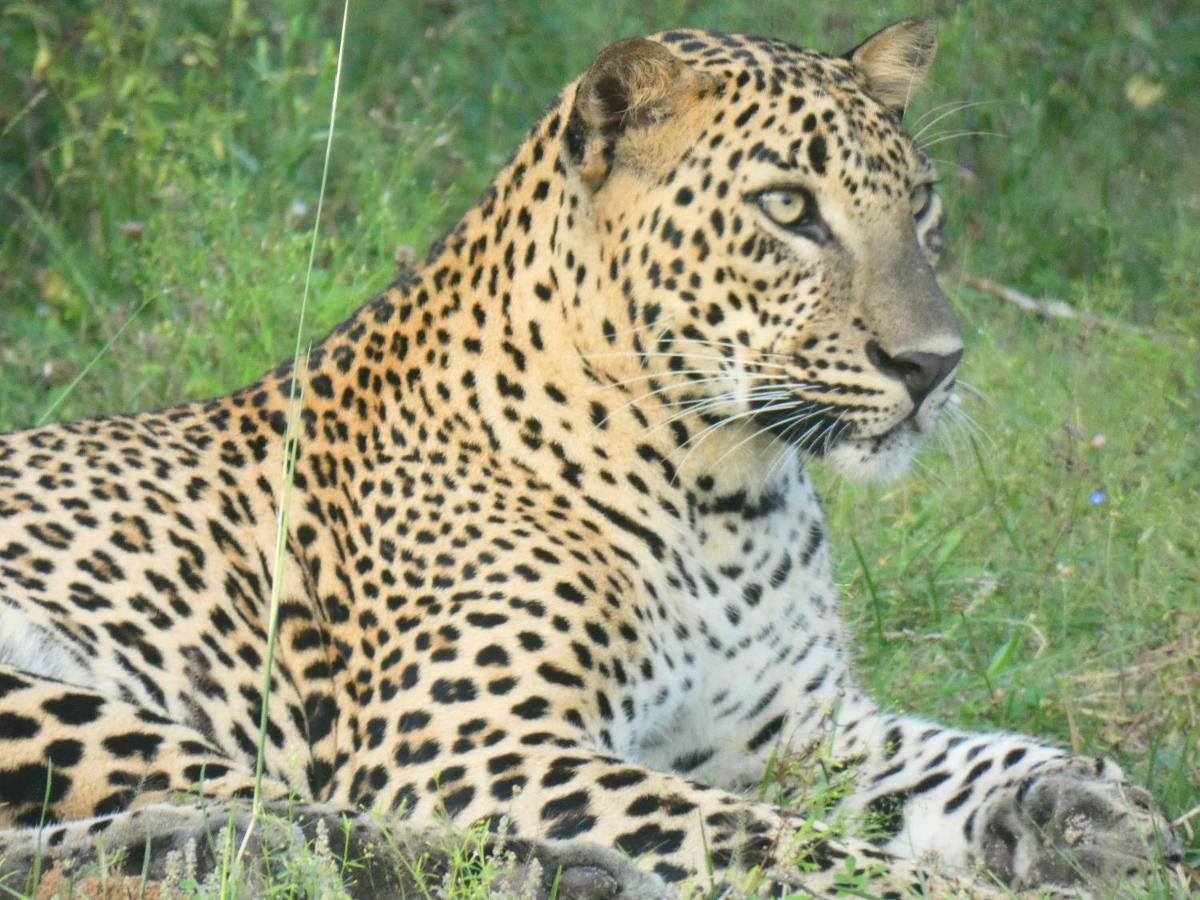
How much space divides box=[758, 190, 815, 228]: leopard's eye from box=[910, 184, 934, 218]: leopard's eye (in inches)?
16.1

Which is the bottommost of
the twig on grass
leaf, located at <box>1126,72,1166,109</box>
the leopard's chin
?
the twig on grass

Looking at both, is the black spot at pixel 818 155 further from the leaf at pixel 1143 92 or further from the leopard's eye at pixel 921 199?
the leaf at pixel 1143 92

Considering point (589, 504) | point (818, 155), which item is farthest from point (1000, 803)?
point (818, 155)

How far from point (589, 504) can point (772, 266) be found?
0.77 m

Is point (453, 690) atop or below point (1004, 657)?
atop

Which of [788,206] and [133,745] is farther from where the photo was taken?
[788,206]

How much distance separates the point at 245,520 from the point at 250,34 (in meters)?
5.88

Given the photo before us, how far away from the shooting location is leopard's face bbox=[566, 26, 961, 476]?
5.56 m

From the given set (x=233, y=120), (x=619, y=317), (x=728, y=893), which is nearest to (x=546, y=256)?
(x=619, y=317)

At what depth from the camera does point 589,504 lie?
5.73 meters

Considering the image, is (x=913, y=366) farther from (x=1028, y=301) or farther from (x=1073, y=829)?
(x=1028, y=301)

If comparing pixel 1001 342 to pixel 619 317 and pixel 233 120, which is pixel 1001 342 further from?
pixel 619 317

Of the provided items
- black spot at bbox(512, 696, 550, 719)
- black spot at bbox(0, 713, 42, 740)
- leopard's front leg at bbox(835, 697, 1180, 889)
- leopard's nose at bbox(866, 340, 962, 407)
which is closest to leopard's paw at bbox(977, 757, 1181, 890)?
leopard's front leg at bbox(835, 697, 1180, 889)

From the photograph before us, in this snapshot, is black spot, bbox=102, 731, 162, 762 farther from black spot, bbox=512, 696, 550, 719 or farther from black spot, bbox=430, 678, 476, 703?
black spot, bbox=512, 696, 550, 719
